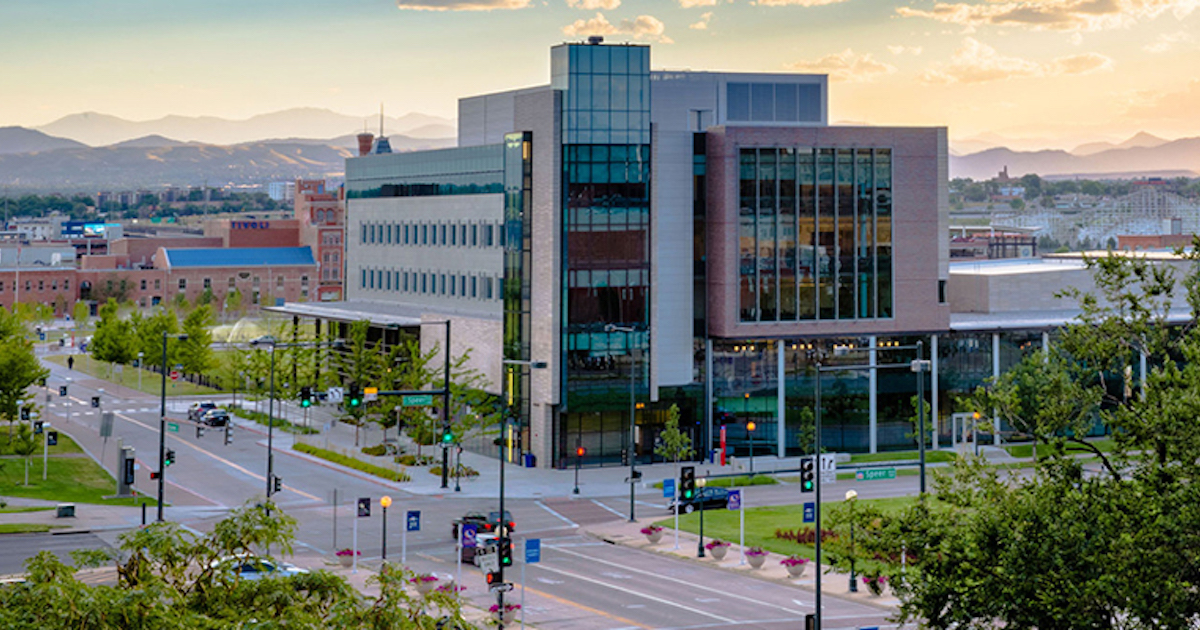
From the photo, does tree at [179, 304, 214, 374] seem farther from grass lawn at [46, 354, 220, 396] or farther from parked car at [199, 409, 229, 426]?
parked car at [199, 409, 229, 426]

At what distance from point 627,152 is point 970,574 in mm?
60214

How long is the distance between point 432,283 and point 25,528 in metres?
48.4

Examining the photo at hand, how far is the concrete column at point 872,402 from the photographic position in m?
94.3

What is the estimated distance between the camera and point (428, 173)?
111375 millimetres

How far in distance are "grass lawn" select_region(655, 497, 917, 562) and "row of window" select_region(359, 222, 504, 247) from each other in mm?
34316

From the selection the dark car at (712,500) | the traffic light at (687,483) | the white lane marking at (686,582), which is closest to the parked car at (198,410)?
the dark car at (712,500)

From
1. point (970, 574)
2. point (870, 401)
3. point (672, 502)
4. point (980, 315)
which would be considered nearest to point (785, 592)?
point (672, 502)

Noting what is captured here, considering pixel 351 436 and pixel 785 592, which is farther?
pixel 351 436

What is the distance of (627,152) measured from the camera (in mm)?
89125

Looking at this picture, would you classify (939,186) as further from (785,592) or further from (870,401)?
(785,592)

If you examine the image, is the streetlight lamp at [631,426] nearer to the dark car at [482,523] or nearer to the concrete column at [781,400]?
the dark car at [482,523]

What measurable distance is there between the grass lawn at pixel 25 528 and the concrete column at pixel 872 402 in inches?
1935

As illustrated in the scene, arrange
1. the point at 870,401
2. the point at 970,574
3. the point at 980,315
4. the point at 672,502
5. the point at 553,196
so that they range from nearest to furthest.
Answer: the point at 970,574
the point at 672,502
the point at 553,196
the point at 870,401
the point at 980,315

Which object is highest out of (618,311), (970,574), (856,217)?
(856,217)
